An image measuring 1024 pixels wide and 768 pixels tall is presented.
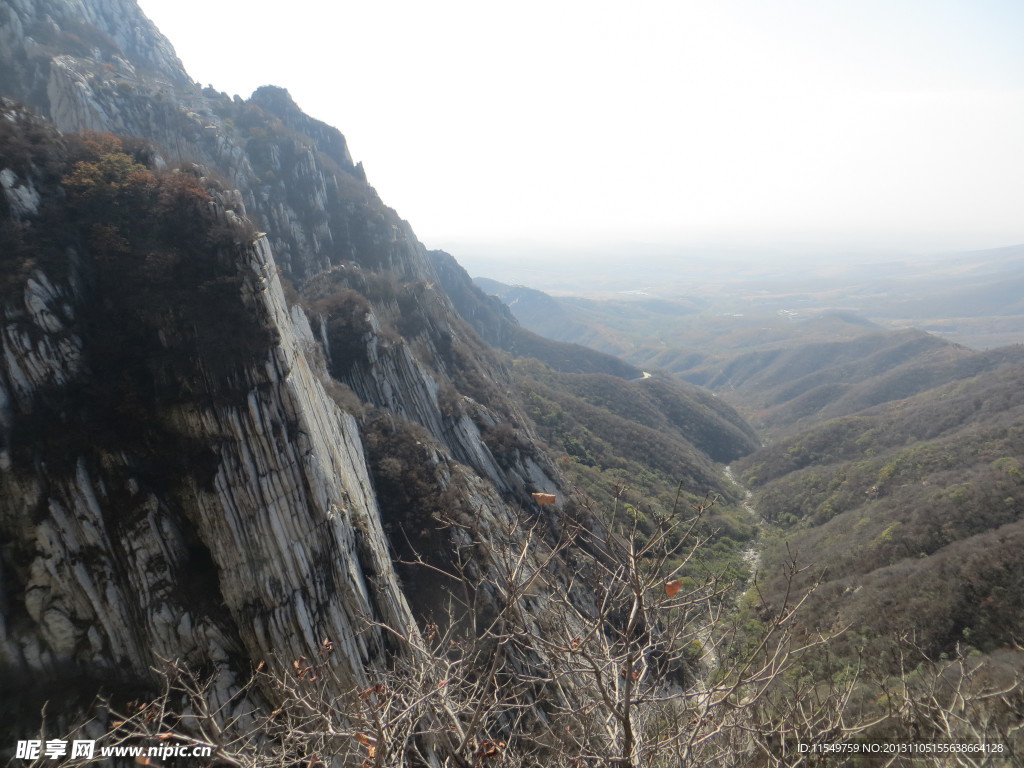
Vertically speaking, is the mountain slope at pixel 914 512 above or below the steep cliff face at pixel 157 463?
below

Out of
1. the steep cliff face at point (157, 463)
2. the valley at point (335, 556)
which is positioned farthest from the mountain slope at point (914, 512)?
the steep cliff face at point (157, 463)

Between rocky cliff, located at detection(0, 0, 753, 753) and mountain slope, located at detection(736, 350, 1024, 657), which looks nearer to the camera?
rocky cliff, located at detection(0, 0, 753, 753)

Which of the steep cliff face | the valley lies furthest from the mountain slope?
the steep cliff face

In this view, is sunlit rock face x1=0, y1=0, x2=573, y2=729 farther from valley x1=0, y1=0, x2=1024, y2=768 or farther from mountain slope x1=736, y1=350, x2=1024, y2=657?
mountain slope x1=736, y1=350, x2=1024, y2=657

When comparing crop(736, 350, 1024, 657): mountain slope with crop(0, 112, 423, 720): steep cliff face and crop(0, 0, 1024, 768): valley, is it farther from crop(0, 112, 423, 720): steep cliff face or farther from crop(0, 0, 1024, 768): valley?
crop(0, 112, 423, 720): steep cliff face

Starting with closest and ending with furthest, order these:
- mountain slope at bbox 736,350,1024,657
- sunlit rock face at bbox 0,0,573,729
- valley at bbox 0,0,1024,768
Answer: valley at bbox 0,0,1024,768 → sunlit rock face at bbox 0,0,573,729 → mountain slope at bbox 736,350,1024,657

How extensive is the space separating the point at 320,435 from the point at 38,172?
13.4m

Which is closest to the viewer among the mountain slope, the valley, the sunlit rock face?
the valley

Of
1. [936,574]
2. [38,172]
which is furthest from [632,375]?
[38,172]

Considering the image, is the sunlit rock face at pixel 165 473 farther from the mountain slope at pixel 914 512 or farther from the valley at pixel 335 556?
the mountain slope at pixel 914 512

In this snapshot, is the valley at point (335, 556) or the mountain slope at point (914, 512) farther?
the mountain slope at point (914, 512)

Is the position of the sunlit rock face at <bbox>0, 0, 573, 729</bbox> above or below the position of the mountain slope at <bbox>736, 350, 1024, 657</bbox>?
above

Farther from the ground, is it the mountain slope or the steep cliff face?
the steep cliff face

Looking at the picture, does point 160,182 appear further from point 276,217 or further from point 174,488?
point 276,217
